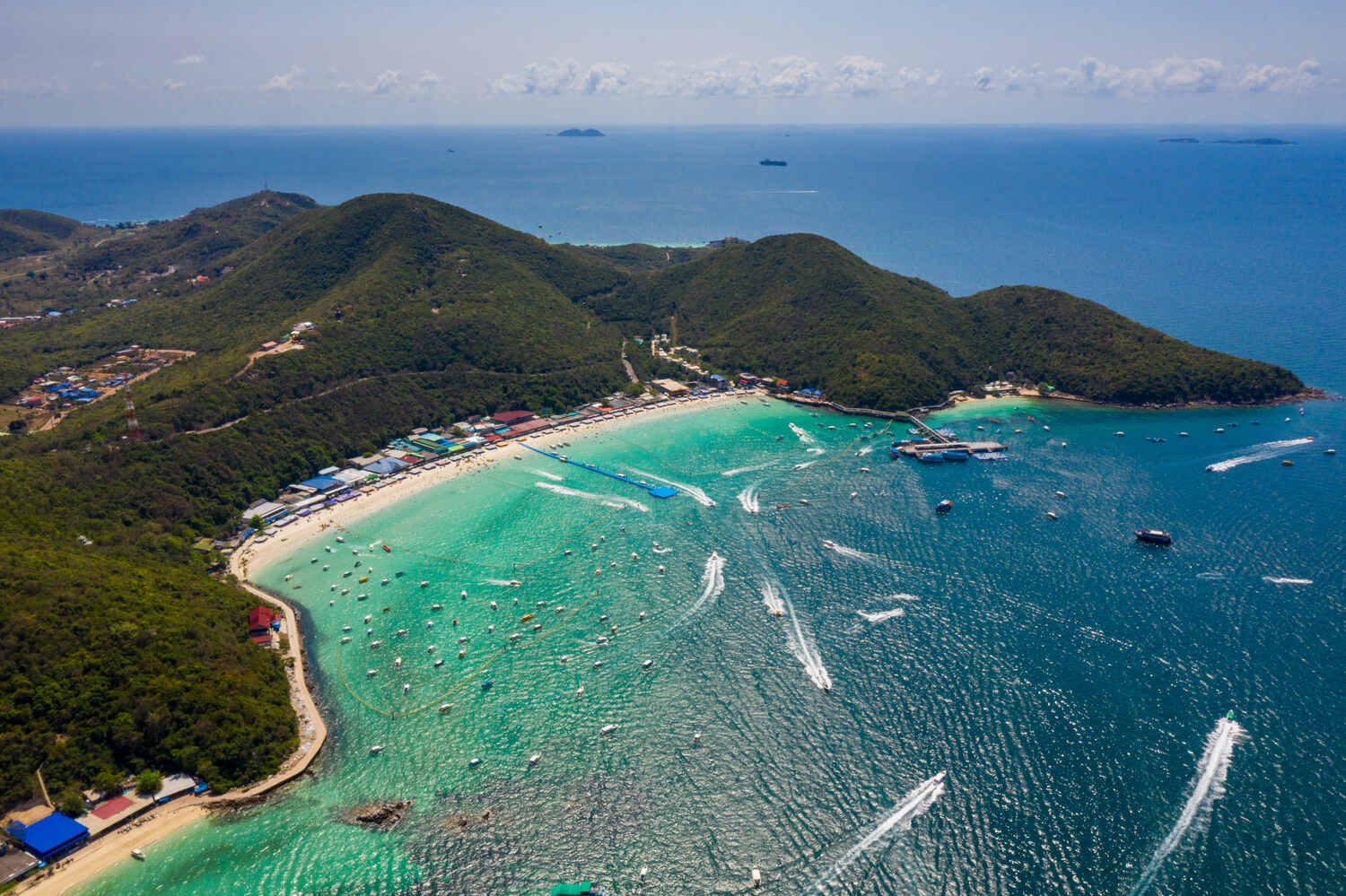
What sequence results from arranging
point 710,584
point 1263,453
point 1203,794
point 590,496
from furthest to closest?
point 1263,453
point 590,496
point 710,584
point 1203,794

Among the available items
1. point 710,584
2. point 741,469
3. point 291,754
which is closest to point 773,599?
point 710,584

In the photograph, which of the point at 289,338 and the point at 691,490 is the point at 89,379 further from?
the point at 691,490

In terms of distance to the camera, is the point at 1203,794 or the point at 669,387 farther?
the point at 669,387

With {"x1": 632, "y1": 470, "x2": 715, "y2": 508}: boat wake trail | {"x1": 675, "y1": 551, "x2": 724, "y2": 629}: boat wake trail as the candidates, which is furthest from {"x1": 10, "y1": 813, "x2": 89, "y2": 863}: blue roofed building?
{"x1": 632, "y1": 470, "x2": 715, "y2": 508}: boat wake trail

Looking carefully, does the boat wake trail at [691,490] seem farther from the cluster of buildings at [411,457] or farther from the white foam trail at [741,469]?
the cluster of buildings at [411,457]

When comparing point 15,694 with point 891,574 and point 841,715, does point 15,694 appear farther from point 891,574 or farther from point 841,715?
point 891,574

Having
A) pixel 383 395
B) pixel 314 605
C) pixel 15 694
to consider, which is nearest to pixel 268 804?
pixel 15 694

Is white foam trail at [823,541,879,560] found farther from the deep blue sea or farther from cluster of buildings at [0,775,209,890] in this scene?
cluster of buildings at [0,775,209,890]
